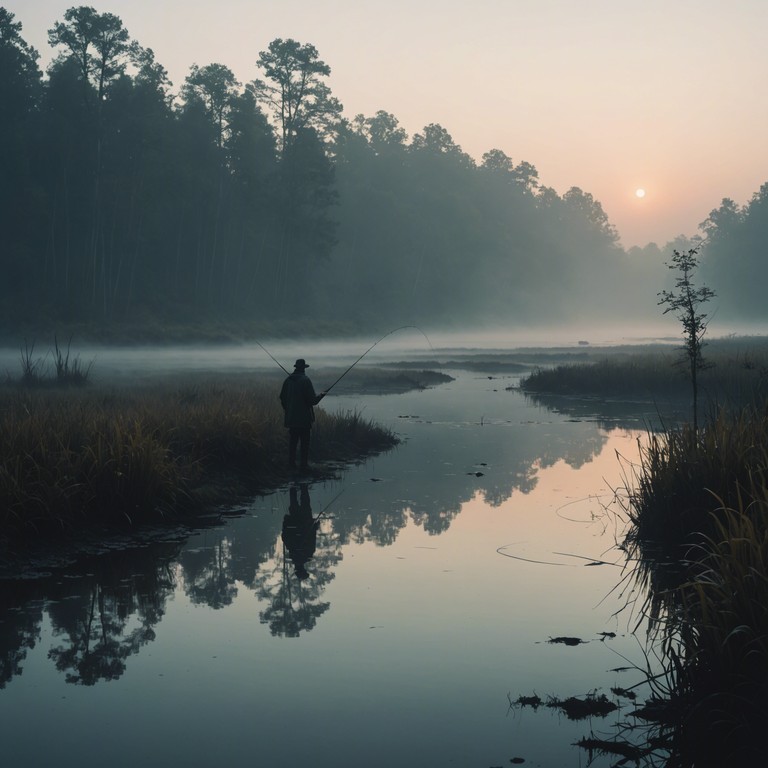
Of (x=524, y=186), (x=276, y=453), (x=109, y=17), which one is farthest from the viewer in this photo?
(x=524, y=186)

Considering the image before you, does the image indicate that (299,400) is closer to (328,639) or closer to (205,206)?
(328,639)

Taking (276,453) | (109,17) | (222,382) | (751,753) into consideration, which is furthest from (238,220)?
(751,753)

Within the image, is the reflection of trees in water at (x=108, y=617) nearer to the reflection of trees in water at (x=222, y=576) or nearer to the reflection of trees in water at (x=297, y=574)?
the reflection of trees in water at (x=222, y=576)

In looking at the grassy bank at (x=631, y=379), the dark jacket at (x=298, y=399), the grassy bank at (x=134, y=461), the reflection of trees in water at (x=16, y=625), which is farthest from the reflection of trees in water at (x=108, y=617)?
the grassy bank at (x=631, y=379)

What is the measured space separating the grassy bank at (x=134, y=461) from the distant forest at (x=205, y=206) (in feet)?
157

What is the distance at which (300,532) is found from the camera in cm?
1304

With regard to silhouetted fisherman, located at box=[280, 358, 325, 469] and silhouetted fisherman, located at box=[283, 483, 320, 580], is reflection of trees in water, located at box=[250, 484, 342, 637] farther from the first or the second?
silhouetted fisherman, located at box=[280, 358, 325, 469]

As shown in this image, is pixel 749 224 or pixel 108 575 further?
pixel 749 224

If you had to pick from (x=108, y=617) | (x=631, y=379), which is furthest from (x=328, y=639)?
(x=631, y=379)

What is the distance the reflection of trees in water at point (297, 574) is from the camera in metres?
8.97

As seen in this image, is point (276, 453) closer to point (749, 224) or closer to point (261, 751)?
point (261, 751)

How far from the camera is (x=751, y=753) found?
18.4ft

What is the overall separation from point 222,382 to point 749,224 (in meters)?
154

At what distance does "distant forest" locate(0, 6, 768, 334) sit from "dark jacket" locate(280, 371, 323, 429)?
49844mm
